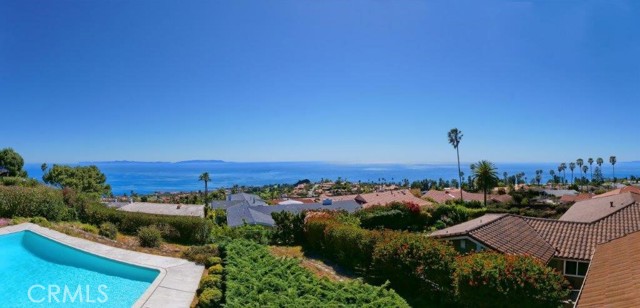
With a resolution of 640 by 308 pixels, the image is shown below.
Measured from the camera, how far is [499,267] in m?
11.0

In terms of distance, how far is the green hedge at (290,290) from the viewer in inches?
331

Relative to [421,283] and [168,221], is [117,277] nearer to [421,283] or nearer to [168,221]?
[168,221]

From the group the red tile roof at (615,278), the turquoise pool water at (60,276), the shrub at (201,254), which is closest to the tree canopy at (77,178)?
the turquoise pool water at (60,276)

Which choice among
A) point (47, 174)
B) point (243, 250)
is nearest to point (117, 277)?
point (243, 250)

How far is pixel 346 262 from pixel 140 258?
8.88m

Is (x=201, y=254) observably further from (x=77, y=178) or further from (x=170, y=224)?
(x=77, y=178)

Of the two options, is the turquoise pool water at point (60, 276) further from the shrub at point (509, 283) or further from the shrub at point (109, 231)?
the shrub at point (509, 283)

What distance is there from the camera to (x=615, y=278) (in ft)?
29.4

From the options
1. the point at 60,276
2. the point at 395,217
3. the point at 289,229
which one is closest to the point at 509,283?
the point at 289,229

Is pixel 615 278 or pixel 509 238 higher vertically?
pixel 615 278

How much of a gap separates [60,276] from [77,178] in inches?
2249

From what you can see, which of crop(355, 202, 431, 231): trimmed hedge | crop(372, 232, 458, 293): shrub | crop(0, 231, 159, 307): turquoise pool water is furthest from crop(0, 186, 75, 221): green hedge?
crop(355, 202, 431, 231): trimmed hedge

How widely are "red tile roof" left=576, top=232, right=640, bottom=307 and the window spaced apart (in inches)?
156

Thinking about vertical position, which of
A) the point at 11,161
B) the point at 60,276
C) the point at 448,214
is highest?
the point at 11,161
